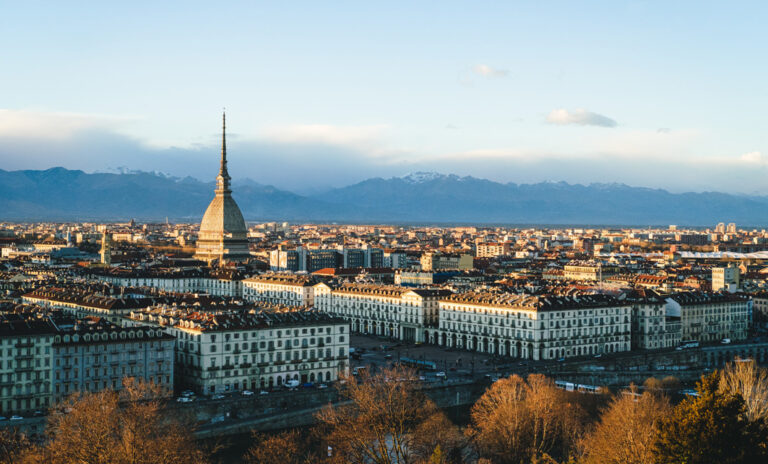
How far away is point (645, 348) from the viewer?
283 feet

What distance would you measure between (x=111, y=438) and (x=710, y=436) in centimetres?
2289

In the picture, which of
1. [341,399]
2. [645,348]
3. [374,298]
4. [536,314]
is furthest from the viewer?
[374,298]

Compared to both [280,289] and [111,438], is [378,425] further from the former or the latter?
[280,289]

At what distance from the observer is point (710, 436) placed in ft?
111

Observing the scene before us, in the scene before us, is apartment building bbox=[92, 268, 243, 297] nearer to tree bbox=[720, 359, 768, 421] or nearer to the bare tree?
the bare tree

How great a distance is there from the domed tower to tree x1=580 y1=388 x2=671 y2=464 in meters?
120

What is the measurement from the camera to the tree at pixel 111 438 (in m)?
37.5

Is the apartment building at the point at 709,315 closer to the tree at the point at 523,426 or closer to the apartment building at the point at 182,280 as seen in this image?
the tree at the point at 523,426

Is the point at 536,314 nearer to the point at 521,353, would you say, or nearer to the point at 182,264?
the point at 521,353

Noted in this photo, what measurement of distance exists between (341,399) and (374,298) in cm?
3469

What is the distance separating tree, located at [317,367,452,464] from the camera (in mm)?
43594

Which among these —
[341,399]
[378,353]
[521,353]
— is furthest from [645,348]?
[341,399]

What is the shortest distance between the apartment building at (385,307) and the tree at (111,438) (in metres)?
43.4

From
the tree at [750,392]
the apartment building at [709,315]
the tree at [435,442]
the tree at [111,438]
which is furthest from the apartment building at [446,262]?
the tree at [111,438]
